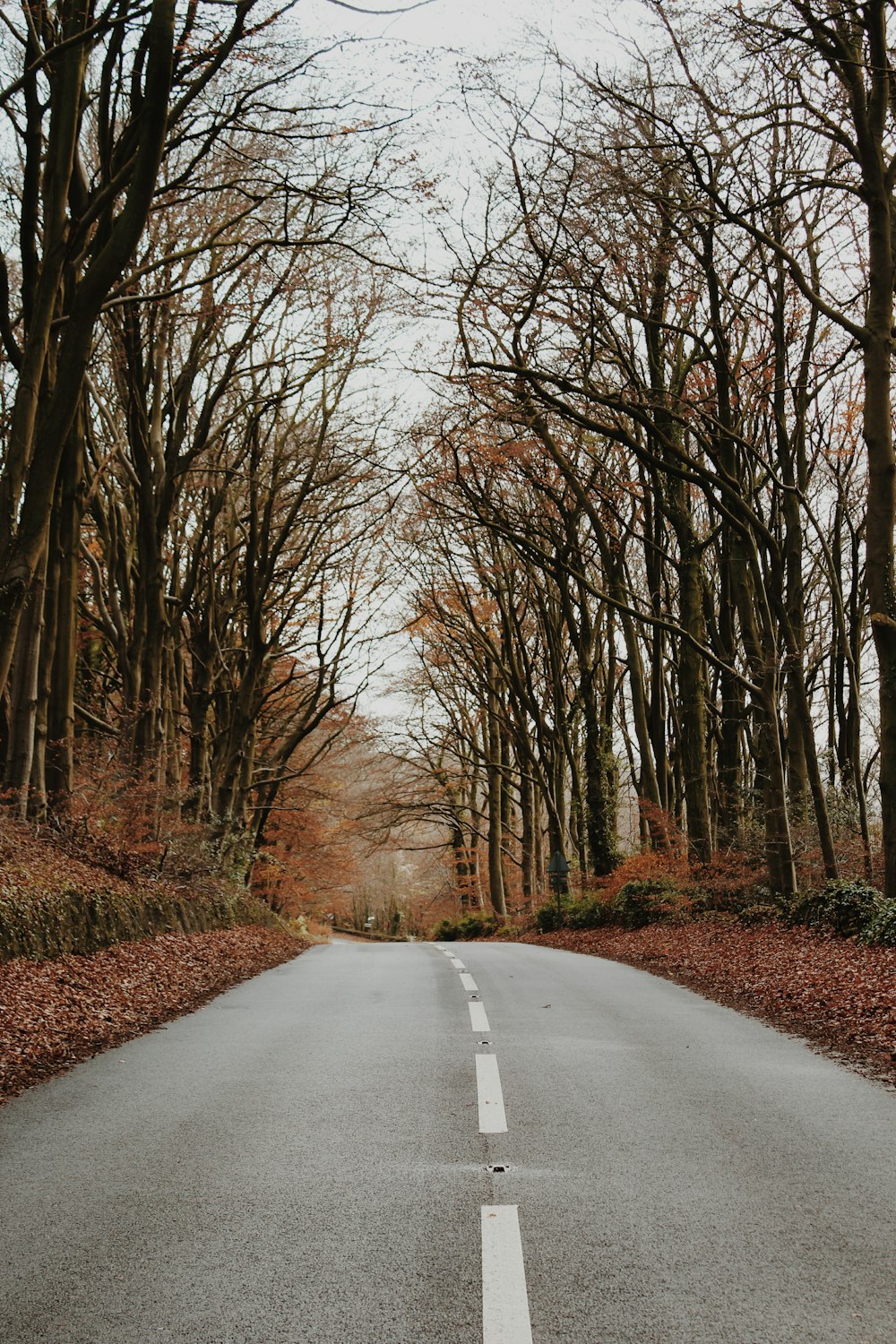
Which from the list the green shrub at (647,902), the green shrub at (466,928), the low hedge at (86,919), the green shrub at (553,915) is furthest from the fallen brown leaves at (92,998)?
the green shrub at (466,928)

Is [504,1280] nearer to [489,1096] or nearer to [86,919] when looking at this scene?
[489,1096]

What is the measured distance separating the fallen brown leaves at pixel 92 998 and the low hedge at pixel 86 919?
0.15 meters

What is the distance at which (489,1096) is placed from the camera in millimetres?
6316

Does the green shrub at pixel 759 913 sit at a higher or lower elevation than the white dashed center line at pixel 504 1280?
higher

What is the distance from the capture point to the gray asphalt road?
131 inches

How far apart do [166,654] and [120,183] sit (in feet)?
42.0

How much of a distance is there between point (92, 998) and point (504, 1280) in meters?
7.13

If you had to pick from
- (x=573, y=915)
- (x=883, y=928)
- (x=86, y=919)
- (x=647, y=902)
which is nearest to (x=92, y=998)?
(x=86, y=919)

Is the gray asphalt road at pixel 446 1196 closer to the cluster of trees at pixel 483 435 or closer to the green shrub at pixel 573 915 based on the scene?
the cluster of trees at pixel 483 435

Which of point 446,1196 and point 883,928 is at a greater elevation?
point 883,928

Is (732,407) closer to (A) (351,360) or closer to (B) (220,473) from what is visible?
(A) (351,360)

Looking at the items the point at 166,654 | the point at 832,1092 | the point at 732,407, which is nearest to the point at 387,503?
the point at 166,654

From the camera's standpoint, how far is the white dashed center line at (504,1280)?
10.5 ft

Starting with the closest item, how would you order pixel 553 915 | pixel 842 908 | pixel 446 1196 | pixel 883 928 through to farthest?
pixel 446 1196 → pixel 883 928 → pixel 842 908 → pixel 553 915
